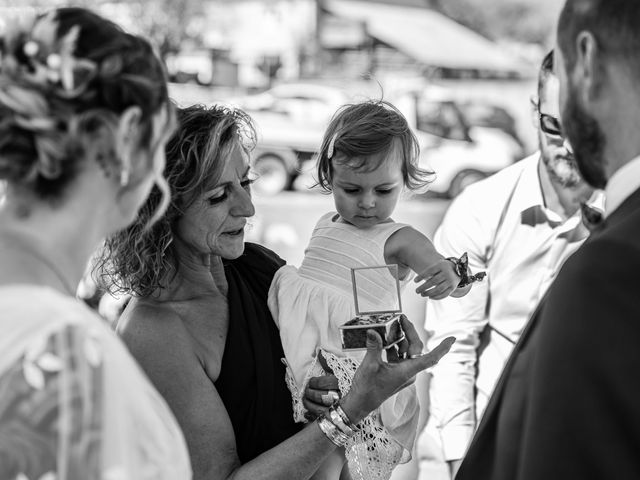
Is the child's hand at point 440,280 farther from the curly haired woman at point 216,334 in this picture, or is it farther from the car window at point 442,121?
the car window at point 442,121

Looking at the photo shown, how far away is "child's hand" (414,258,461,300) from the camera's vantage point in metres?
2.78

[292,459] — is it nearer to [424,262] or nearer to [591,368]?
[424,262]

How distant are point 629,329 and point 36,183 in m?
1.04

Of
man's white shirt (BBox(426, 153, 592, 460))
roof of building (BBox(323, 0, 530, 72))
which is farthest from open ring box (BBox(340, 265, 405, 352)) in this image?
roof of building (BBox(323, 0, 530, 72))

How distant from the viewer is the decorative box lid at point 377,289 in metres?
2.81

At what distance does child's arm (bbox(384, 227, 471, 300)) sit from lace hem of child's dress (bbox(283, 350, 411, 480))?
1.07 feet

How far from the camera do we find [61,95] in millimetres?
1558

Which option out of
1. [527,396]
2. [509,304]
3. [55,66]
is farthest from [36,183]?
[509,304]

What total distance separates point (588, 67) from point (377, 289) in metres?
1.30

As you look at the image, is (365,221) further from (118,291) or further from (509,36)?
(509,36)

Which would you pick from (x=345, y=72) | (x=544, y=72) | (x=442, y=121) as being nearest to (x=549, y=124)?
(x=544, y=72)

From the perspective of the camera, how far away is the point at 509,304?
357 cm

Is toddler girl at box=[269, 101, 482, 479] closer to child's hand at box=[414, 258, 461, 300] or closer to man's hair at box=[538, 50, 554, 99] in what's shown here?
child's hand at box=[414, 258, 461, 300]

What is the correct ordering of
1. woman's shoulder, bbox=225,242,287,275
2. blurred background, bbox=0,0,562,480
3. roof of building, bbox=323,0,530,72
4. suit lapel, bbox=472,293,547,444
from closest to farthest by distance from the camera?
1. suit lapel, bbox=472,293,547,444
2. woman's shoulder, bbox=225,242,287,275
3. blurred background, bbox=0,0,562,480
4. roof of building, bbox=323,0,530,72
